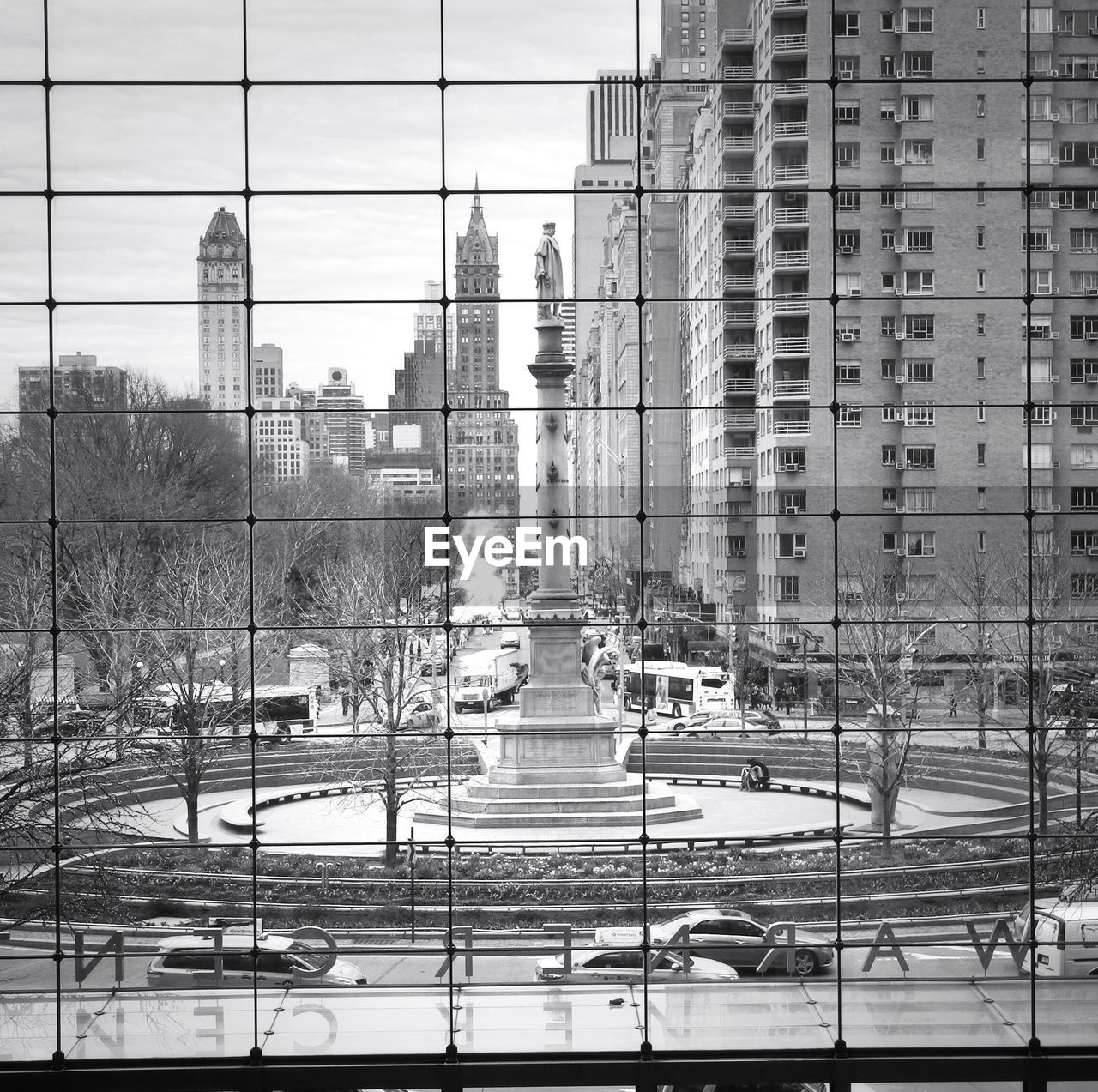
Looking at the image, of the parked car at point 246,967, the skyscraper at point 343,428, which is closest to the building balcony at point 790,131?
the skyscraper at point 343,428

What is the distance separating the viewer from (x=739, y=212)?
2462 cm

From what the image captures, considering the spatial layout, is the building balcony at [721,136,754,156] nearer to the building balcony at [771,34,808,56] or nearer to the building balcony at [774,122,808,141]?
the building balcony at [774,122,808,141]

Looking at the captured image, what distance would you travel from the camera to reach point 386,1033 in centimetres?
611

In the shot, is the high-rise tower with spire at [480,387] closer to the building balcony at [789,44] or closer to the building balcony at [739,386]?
the building balcony at [739,386]

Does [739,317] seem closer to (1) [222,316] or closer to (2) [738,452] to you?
(2) [738,452]

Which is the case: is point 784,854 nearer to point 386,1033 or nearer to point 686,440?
point 386,1033

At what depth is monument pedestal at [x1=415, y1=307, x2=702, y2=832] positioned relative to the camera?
58.0 feet

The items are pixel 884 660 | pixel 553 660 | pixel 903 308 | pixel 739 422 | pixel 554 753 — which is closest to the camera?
pixel 884 660

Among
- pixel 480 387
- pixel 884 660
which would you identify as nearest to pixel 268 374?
pixel 480 387

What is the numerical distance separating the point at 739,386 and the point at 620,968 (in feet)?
52.3

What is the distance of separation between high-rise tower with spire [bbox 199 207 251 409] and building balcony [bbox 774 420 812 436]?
29.6 ft

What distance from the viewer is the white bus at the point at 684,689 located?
75.3 ft

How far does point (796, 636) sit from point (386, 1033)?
17.1 metres

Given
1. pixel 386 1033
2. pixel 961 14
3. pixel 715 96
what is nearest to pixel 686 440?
pixel 715 96
